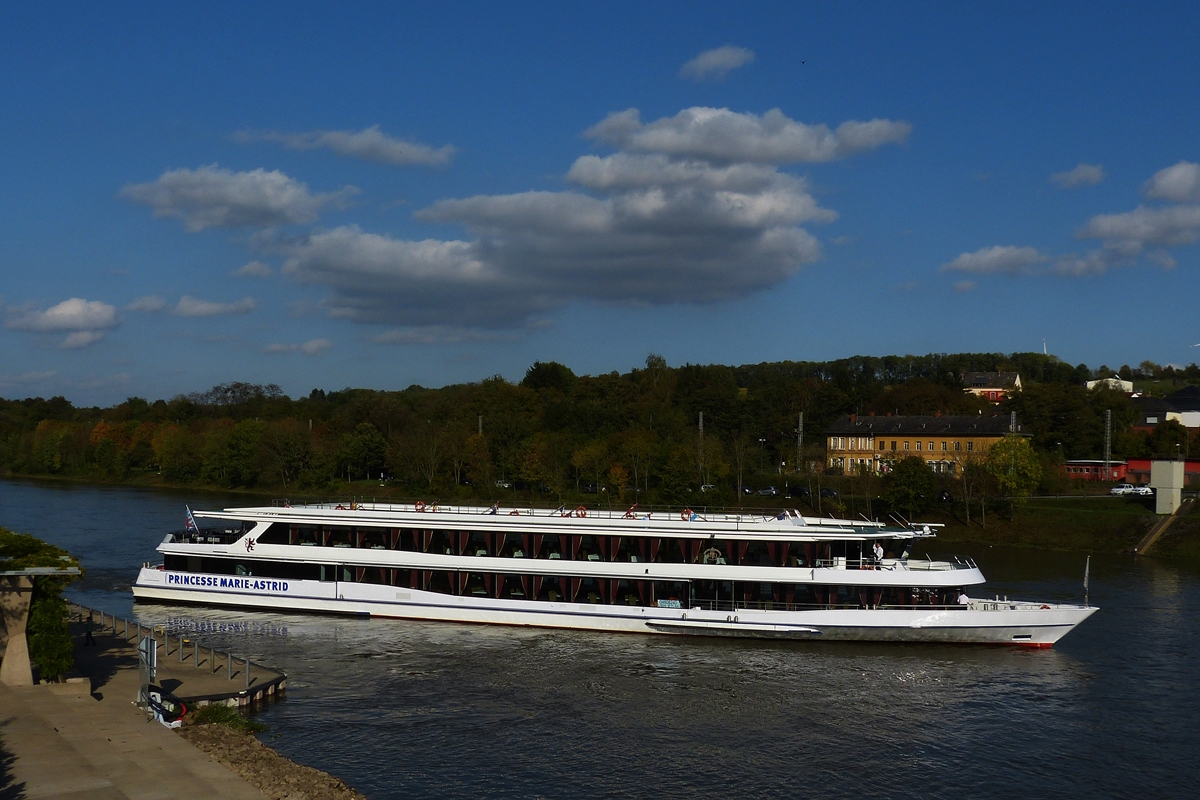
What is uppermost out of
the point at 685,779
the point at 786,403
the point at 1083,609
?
the point at 786,403

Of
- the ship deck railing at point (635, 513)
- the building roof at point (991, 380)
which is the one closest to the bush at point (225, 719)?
the ship deck railing at point (635, 513)

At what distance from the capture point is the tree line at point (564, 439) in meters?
93.4

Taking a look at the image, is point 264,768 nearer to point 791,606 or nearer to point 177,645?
point 177,645

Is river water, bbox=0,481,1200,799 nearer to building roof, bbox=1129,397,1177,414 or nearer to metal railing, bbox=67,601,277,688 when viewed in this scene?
metal railing, bbox=67,601,277,688

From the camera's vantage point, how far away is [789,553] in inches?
1431

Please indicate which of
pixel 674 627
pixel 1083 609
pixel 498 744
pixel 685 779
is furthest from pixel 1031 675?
pixel 498 744

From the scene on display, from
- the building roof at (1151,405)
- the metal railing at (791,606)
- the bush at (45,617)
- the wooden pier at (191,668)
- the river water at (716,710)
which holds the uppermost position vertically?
the building roof at (1151,405)

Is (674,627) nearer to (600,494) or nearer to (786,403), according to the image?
(600,494)

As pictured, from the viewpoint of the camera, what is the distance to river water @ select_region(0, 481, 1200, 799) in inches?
901

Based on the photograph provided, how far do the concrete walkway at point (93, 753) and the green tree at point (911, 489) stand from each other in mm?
61209

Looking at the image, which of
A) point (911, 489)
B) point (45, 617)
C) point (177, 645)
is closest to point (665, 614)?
point (177, 645)

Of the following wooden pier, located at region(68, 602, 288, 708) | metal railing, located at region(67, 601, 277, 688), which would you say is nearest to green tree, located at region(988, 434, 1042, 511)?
metal railing, located at region(67, 601, 277, 688)

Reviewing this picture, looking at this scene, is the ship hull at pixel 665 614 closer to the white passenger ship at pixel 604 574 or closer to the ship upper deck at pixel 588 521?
the white passenger ship at pixel 604 574

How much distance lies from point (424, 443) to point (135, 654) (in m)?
73.4
